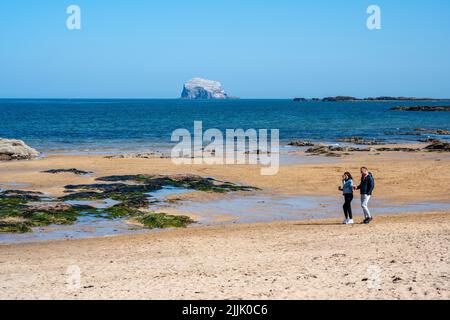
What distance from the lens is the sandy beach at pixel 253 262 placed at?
10938mm

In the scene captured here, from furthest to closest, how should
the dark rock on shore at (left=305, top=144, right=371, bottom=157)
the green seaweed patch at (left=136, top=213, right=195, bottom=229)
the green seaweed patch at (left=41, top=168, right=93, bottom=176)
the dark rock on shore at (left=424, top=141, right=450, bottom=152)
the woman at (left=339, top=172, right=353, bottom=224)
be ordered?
the dark rock on shore at (left=424, top=141, right=450, bottom=152)
the dark rock on shore at (left=305, top=144, right=371, bottom=157)
the green seaweed patch at (left=41, top=168, right=93, bottom=176)
the green seaweed patch at (left=136, top=213, right=195, bottom=229)
the woman at (left=339, top=172, right=353, bottom=224)

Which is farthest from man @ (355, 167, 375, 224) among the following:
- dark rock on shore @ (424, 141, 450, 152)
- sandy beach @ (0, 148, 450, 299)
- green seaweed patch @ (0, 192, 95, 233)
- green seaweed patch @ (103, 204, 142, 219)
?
dark rock on shore @ (424, 141, 450, 152)

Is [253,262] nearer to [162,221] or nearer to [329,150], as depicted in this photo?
[162,221]

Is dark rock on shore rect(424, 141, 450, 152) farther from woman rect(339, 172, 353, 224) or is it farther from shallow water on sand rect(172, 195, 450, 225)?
woman rect(339, 172, 353, 224)

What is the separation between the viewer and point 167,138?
196 feet

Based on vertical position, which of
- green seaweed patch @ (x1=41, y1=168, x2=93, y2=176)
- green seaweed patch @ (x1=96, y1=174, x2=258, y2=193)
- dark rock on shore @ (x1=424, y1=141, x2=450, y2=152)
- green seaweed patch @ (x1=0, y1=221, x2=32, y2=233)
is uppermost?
dark rock on shore @ (x1=424, y1=141, x2=450, y2=152)

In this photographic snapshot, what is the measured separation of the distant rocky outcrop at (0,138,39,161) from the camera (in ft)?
120

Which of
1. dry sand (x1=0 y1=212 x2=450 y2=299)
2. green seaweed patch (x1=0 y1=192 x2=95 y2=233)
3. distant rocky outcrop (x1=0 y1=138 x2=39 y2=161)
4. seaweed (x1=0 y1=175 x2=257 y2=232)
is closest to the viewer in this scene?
dry sand (x1=0 y1=212 x2=450 y2=299)

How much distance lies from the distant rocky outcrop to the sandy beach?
2154 cm

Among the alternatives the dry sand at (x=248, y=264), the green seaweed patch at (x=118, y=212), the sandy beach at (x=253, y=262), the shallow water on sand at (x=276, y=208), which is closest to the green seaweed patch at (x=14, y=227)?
the sandy beach at (x=253, y=262)
